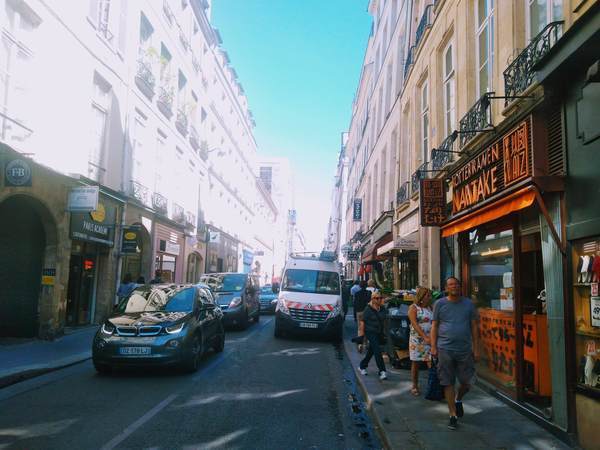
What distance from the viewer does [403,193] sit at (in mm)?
16406

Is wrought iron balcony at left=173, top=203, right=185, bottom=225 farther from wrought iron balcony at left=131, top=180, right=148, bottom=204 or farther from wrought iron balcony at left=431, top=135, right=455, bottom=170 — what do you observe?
wrought iron balcony at left=431, top=135, right=455, bottom=170

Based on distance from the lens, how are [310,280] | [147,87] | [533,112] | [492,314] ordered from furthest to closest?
[147,87]
[310,280]
[492,314]
[533,112]

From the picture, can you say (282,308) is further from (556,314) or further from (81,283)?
(556,314)

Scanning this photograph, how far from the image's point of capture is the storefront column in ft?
17.6

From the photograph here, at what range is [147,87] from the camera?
760 inches

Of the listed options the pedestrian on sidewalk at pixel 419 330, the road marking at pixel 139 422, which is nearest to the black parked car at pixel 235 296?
the road marking at pixel 139 422

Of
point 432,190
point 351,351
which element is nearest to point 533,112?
point 432,190

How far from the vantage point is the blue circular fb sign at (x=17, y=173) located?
10.6 meters

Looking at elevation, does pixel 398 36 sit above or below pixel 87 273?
above

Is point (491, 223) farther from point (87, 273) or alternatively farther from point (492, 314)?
point (87, 273)

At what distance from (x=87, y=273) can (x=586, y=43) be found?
15.0 meters

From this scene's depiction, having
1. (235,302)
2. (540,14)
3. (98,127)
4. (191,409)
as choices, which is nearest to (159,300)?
(191,409)

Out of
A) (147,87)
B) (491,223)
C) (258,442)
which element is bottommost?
(258,442)

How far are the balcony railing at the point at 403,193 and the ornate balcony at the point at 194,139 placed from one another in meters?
13.9
